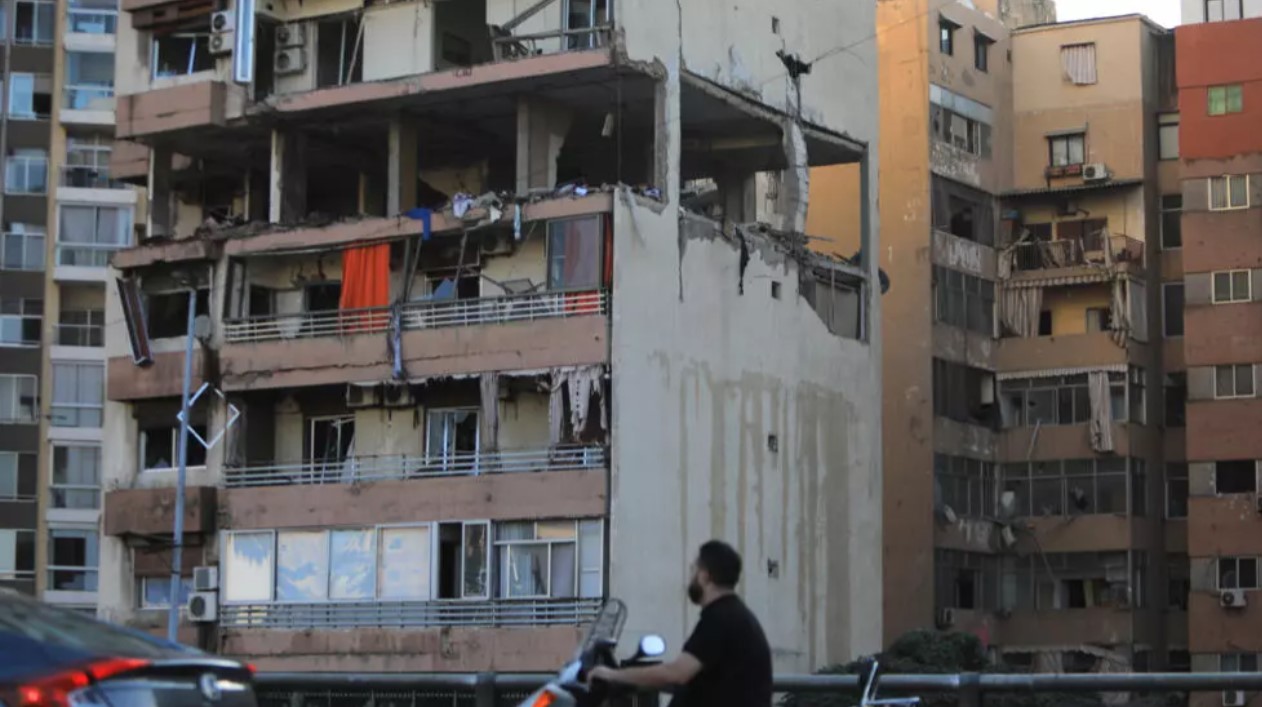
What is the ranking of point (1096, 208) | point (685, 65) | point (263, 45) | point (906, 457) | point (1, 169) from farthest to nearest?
point (1, 169)
point (1096, 208)
point (906, 457)
point (263, 45)
point (685, 65)

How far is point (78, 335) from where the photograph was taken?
66.9 metres

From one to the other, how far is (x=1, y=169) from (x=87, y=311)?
4.93m

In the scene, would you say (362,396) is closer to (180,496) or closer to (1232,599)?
(180,496)

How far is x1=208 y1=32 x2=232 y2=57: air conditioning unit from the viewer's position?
46750 millimetres

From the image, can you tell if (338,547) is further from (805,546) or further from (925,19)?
(925,19)

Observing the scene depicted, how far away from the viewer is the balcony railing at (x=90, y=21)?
225 feet

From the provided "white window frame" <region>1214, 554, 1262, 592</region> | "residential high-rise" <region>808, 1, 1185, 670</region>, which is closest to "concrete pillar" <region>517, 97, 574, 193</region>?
"residential high-rise" <region>808, 1, 1185, 670</region>

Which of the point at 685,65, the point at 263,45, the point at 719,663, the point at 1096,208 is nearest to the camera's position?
the point at 719,663

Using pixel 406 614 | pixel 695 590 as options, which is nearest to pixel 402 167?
pixel 406 614

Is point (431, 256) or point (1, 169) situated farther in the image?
point (1, 169)

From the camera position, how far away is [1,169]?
67188 millimetres

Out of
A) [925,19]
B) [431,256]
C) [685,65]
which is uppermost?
[925,19]

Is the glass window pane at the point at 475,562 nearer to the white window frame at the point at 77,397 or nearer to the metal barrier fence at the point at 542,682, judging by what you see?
the metal barrier fence at the point at 542,682

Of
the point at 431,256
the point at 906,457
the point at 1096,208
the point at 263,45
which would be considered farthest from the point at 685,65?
the point at 1096,208
